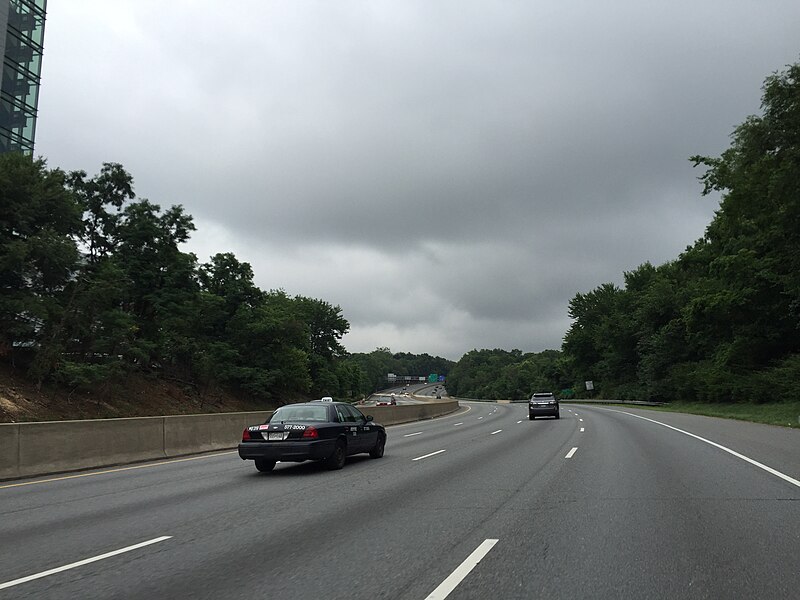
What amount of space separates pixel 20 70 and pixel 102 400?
22973 millimetres

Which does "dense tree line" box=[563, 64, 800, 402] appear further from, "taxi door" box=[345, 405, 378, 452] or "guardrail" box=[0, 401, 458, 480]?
"guardrail" box=[0, 401, 458, 480]

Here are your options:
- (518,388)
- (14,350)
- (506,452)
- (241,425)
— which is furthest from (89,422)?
(518,388)

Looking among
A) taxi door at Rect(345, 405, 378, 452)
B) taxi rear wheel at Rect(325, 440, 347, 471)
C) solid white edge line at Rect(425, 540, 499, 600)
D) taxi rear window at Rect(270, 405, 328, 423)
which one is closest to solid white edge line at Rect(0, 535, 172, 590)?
solid white edge line at Rect(425, 540, 499, 600)

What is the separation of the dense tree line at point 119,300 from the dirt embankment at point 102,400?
92cm

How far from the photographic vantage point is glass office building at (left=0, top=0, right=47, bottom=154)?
41219 mm

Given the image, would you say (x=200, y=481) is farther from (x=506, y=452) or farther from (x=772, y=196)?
Answer: (x=772, y=196)

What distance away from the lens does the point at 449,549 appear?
6.25 meters

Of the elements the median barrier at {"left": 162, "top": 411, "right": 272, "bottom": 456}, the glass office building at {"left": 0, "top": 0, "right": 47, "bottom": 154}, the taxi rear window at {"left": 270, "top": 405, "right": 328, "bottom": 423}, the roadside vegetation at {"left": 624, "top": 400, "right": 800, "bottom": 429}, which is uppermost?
the glass office building at {"left": 0, "top": 0, "right": 47, "bottom": 154}

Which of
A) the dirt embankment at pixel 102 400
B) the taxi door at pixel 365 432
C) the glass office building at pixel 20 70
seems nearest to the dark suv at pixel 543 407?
the taxi door at pixel 365 432

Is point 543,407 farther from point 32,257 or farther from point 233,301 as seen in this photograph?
point 233,301

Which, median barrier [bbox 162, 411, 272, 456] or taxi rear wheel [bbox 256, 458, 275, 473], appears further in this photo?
median barrier [bbox 162, 411, 272, 456]

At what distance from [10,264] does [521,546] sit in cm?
3329

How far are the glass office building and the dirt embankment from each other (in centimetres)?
1665

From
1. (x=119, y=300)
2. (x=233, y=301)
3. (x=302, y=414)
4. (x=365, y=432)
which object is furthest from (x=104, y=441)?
(x=233, y=301)
